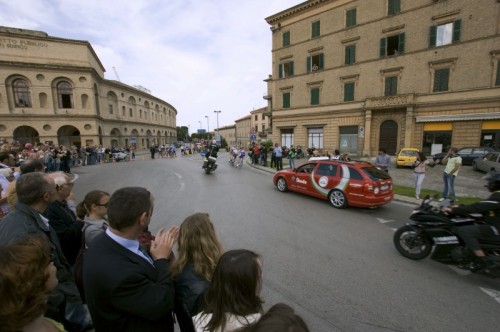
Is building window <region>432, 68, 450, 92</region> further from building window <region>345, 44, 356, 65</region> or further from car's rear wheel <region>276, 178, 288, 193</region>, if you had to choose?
car's rear wheel <region>276, 178, 288, 193</region>

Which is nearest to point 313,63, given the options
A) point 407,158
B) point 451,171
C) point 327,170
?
point 407,158

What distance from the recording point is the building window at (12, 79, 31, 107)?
98.5 feet

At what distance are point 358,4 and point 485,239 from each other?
27137mm

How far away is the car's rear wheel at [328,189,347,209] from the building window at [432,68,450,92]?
20144 mm

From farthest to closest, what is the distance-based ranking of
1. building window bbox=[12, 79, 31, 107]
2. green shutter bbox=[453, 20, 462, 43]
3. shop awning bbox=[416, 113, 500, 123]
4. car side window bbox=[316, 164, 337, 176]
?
building window bbox=[12, 79, 31, 107]
green shutter bbox=[453, 20, 462, 43]
shop awning bbox=[416, 113, 500, 123]
car side window bbox=[316, 164, 337, 176]

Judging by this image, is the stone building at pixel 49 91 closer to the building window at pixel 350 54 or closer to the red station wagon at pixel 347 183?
the building window at pixel 350 54

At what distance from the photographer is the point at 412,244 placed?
456cm

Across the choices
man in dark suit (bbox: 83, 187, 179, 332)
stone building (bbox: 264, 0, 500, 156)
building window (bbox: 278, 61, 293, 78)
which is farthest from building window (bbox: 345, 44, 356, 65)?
man in dark suit (bbox: 83, 187, 179, 332)

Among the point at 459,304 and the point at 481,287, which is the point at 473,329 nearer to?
the point at 459,304

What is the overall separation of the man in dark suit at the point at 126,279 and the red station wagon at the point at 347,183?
262 inches

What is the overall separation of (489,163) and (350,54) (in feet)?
54.1

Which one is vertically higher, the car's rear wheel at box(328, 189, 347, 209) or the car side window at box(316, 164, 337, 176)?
the car side window at box(316, 164, 337, 176)

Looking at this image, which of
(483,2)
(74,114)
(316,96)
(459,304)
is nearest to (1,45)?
(74,114)

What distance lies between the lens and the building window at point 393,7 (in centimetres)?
2183
